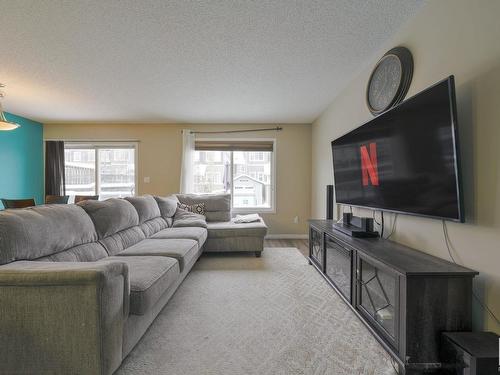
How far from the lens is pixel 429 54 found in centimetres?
165

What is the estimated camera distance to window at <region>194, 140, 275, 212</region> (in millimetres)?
4824

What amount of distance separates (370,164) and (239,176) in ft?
10.3

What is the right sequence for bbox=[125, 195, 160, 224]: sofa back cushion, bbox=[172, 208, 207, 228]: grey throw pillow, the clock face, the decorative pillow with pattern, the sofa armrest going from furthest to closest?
the decorative pillow with pattern, bbox=[172, 208, 207, 228]: grey throw pillow, bbox=[125, 195, 160, 224]: sofa back cushion, the clock face, the sofa armrest

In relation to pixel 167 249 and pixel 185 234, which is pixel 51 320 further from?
pixel 185 234

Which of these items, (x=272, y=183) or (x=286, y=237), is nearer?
(x=286, y=237)

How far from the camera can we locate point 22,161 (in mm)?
4375

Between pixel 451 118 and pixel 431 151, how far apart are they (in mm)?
208

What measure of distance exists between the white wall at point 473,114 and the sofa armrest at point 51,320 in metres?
1.98

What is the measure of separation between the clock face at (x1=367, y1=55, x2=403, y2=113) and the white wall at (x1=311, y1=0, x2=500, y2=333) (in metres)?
0.20

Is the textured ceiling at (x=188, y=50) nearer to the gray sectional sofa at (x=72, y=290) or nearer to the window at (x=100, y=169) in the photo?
the window at (x=100, y=169)

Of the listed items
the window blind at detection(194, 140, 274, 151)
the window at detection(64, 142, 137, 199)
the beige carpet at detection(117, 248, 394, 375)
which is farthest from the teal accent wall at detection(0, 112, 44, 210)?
the beige carpet at detection(117, 248, 394, 375)

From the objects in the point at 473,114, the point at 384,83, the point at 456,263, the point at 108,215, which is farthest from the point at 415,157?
the point at 108,215

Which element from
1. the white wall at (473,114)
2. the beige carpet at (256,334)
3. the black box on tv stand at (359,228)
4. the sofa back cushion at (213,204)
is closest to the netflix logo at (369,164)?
the black box on tv stand at (359,228)

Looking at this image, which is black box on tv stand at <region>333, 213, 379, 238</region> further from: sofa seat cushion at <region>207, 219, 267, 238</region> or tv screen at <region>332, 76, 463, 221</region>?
sofa seat cushion at <region>207, 219, 267, 238</region>
